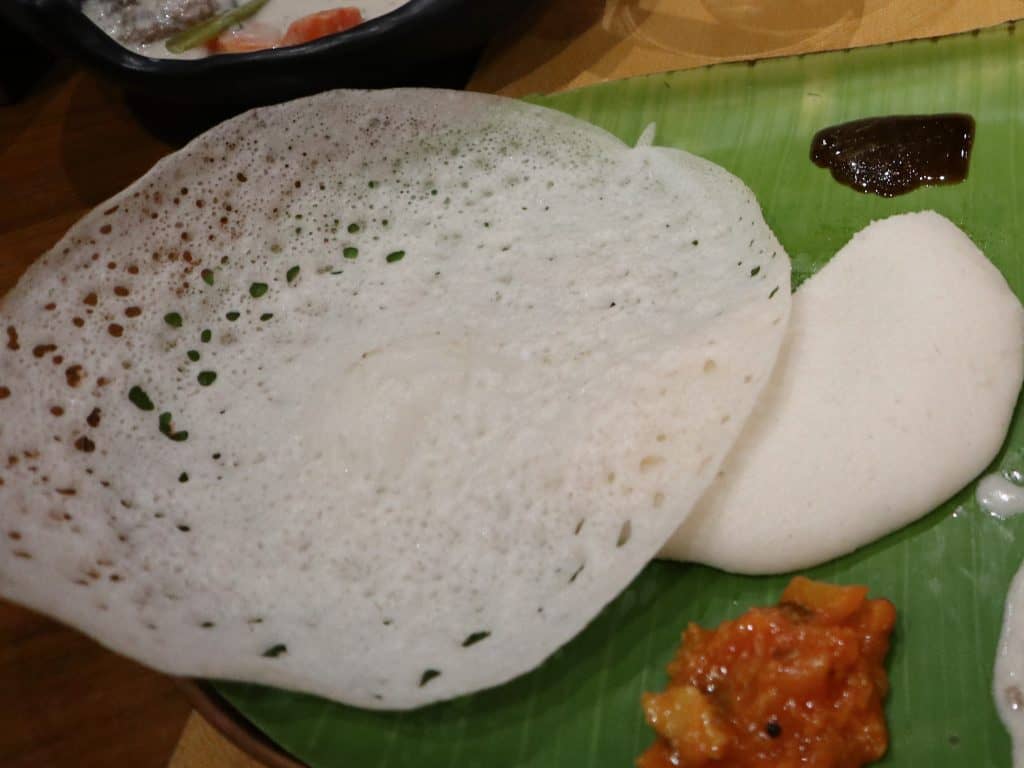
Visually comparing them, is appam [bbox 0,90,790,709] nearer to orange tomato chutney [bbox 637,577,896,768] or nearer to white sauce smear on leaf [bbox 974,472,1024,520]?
orange tomato chutney [bbox 637,577,896,768]

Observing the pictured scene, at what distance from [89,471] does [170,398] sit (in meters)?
0.20

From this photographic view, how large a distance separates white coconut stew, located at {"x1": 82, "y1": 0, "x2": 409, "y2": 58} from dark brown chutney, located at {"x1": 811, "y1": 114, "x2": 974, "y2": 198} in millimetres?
1378

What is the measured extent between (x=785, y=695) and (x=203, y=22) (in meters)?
2.48

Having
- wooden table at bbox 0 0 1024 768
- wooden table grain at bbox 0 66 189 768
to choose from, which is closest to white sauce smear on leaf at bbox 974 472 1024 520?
wooden table at bbox 0 0 1024 768

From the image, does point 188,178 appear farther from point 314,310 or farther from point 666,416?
point 666,416

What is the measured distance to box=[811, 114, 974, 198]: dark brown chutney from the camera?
6.19ft

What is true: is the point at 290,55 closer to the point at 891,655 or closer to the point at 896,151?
the point at 896,151

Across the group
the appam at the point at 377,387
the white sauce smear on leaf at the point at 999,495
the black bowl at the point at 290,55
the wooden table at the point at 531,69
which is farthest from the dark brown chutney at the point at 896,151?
the black bowl at the point at 290,55

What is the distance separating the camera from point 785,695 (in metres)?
1.30

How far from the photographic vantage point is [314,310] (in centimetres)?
189

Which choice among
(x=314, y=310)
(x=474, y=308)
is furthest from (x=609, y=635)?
(x=314, y=310)

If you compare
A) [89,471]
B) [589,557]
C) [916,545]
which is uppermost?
[89,471]

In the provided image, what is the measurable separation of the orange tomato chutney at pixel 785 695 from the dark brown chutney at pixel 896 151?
0.97 metres

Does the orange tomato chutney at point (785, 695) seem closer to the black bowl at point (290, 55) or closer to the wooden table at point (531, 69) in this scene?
the wooden table at point (531, 69)
